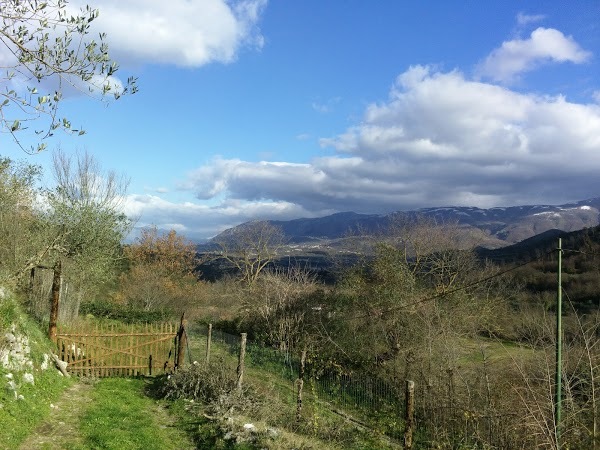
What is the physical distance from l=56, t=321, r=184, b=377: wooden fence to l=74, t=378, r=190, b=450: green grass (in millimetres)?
1642

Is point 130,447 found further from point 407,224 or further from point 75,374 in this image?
point 407,224

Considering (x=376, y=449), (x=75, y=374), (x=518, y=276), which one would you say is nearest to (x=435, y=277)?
(x=376, y=449)

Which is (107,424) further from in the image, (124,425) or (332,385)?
(332,385)

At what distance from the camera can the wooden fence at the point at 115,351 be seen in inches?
504

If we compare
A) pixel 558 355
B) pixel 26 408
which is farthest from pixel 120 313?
pixel 558 355

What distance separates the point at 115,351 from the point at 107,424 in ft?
15.9

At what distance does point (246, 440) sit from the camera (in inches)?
321

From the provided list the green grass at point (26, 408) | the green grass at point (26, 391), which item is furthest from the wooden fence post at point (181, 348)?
the green grass at point (26, 408)

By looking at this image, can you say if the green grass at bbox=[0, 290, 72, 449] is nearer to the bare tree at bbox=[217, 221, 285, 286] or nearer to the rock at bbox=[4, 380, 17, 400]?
the rock at bbox=[4, 380, 17, 400]

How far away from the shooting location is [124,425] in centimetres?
878

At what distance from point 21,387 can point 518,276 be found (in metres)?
44.5

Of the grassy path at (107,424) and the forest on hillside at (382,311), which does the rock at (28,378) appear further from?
the forest on hillside at (382,311)

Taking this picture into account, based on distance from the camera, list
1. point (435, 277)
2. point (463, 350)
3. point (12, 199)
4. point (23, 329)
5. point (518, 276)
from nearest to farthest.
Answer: point (23, 329), point (463, 350), point (12, 199), point (435, 277), point (518, 276)

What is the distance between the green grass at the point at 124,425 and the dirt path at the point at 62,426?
0.17m
